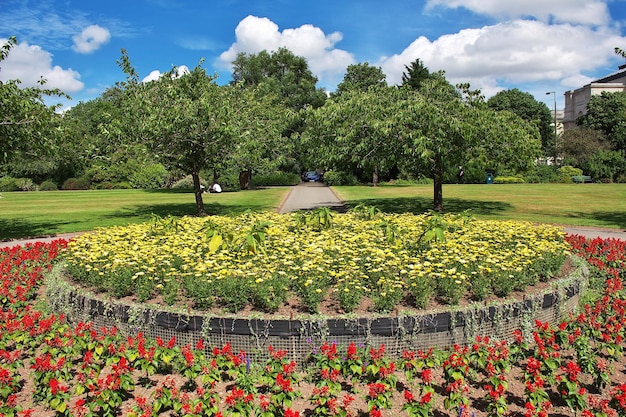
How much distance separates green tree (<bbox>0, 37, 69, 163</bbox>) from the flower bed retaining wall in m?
10.1

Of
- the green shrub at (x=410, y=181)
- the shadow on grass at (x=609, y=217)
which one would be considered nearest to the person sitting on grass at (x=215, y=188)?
the green shrub at (x=410, y=181)

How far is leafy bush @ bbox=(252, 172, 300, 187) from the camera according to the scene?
45.9 metres

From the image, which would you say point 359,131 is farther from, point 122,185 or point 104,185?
point 104,185

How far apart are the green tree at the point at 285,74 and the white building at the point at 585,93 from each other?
56.4 metres

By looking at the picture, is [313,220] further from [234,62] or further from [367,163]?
[234,62]

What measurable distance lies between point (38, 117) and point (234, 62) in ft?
154

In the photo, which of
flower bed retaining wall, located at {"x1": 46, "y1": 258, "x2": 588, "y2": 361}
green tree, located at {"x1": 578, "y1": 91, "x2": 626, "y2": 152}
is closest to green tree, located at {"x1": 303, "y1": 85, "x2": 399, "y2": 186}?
flower bed retaining wall, located at {"x1": 46, "y1": 258, "x2": 588, "y2": 361}

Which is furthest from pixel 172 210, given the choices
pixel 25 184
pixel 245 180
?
pixel 25 184

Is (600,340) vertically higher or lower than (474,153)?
lower

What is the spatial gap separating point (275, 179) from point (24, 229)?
1227 inches

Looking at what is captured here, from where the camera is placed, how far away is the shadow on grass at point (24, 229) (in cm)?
1515

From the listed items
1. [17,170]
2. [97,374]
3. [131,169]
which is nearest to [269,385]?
[97,374]

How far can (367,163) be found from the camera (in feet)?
56.9

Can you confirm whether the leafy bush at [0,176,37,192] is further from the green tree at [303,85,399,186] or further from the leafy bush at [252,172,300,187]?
the green tree at [303,85,399,186]
